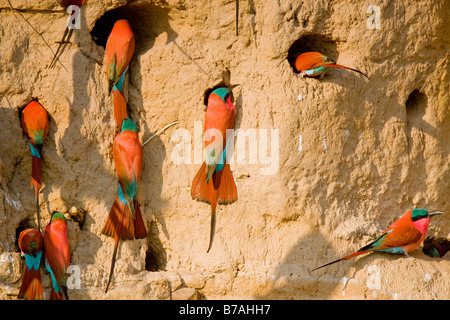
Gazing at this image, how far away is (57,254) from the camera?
12.1 feet

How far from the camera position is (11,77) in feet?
12.7

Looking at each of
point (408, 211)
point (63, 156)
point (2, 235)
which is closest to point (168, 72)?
point (63, 156)

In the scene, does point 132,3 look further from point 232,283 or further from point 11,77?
→ point 232,283

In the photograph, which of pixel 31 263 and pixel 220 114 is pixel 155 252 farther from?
pixel 220 114

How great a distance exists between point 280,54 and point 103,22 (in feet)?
3.47

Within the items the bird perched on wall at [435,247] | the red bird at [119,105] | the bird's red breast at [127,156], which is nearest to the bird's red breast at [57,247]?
the bird's red breast at [127,156]

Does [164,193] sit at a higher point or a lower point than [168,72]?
lower

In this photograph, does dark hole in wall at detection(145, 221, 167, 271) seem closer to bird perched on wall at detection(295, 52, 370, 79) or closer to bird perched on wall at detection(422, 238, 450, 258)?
bird perched on wall at detection(295, 52, 370, 79)

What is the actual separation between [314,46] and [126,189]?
1.27m

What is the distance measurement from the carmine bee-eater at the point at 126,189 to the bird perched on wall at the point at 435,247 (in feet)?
5.16

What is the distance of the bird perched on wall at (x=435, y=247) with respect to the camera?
13.5 feet

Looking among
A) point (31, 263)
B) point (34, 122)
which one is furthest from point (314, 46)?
point (31, 263)

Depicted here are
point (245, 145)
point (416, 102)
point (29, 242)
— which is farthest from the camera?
point (416, 102)

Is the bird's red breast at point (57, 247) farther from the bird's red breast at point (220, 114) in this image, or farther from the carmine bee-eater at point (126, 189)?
the bird's red breast at point (220, 114)
